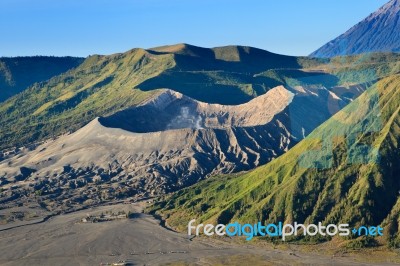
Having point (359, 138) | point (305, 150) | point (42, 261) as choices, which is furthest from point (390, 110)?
point (42, 261)

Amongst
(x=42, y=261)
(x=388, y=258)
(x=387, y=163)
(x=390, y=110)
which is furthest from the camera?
(x=390, y=110)

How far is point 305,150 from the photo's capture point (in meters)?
174

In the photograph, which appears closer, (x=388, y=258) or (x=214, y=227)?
(x=388, y=258)

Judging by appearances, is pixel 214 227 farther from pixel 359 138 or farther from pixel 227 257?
pixel 359 138

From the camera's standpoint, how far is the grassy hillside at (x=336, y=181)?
6004 inches

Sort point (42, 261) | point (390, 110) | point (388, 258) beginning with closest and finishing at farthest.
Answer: point (388, 258) → point (42, 261) → point (390, 110)

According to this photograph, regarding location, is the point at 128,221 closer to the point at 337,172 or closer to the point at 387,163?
the point at 337,172

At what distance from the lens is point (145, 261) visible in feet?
463

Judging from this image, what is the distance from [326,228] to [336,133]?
28765 mm

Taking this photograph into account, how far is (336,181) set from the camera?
160 meters

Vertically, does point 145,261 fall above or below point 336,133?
below

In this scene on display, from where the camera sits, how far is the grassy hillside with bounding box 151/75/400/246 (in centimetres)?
15250

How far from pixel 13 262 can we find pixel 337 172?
2878 inches

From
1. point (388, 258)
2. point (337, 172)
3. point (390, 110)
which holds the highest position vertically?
point (390, 110)
